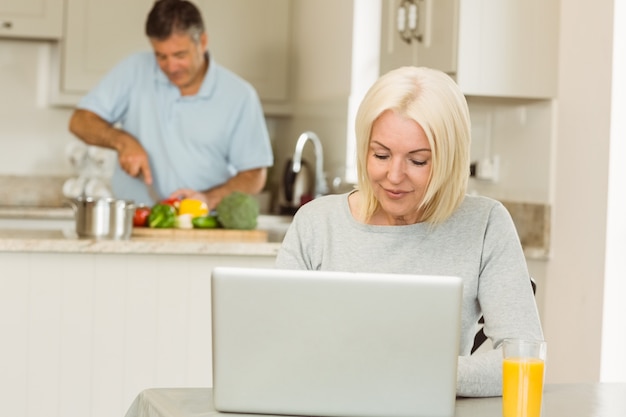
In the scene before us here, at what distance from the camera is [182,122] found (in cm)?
391

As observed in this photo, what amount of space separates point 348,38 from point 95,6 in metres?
1.35

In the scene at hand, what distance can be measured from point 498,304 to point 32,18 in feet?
12.0

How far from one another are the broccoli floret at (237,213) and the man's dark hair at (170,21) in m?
0.66

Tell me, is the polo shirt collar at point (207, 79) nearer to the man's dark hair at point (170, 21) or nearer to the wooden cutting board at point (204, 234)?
the man's dark hair at point (170, 21)

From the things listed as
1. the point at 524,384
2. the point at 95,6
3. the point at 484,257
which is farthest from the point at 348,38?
the point at 524,384

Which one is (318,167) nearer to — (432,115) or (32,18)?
(32,18)

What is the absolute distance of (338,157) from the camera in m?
4.36

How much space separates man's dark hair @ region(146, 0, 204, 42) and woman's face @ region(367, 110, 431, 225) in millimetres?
2008

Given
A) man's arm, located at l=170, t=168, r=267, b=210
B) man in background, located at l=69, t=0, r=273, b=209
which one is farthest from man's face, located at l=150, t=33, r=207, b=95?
man's arm, located at l=170, t=168, r=267, b=210

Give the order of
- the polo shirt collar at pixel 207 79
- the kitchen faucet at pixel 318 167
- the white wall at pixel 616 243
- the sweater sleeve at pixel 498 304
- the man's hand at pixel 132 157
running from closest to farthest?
the sweater sleeve at pixel 498 304 → the white wall at pixel 616 243 → the man's hand at pixel 132 157 → the polo shirt collar at pixel 207 79 → the kitchen faucet at pixel 318 167

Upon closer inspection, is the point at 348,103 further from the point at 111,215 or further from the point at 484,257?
the point at 484,257

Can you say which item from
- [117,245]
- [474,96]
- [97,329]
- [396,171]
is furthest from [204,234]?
[396,171]

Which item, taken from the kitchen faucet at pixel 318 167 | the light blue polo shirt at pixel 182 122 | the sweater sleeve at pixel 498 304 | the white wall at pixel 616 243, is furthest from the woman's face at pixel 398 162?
the kitchen faucet at pixel 318 167

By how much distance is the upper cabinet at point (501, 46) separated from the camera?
321 cm
